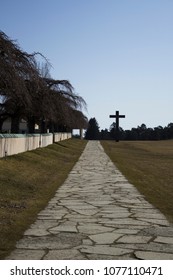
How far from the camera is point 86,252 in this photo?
19.1ft

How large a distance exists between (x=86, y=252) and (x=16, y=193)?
6054 mm

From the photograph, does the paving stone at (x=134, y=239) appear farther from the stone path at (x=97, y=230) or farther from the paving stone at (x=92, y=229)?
the paving stone at (x=92, y=229)

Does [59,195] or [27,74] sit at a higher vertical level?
[27,74]

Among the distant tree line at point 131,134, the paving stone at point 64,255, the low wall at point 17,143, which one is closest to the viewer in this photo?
the paving stone at point 64,255

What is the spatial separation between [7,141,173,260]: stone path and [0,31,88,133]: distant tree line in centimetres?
416

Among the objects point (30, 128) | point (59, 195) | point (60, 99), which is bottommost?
→ point (59, 195)

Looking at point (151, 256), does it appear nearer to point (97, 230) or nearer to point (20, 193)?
point (97, 230)

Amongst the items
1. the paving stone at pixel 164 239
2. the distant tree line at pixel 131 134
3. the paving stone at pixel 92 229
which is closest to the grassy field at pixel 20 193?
the paving stone at pixel 92 229

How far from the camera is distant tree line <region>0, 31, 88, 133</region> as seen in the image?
12.9 meters

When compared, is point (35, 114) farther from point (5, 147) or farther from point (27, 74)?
point (27, 74)

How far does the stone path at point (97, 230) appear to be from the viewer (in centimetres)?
581

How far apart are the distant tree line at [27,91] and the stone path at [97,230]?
4.16 m

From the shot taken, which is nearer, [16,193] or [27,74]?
[16,193]
